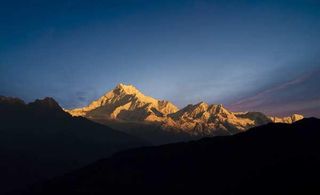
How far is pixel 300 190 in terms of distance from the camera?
19875 cm

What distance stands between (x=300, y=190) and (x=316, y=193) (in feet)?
71.8

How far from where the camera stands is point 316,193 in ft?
581

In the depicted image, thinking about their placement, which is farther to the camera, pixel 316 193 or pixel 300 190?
pixel 300 190
